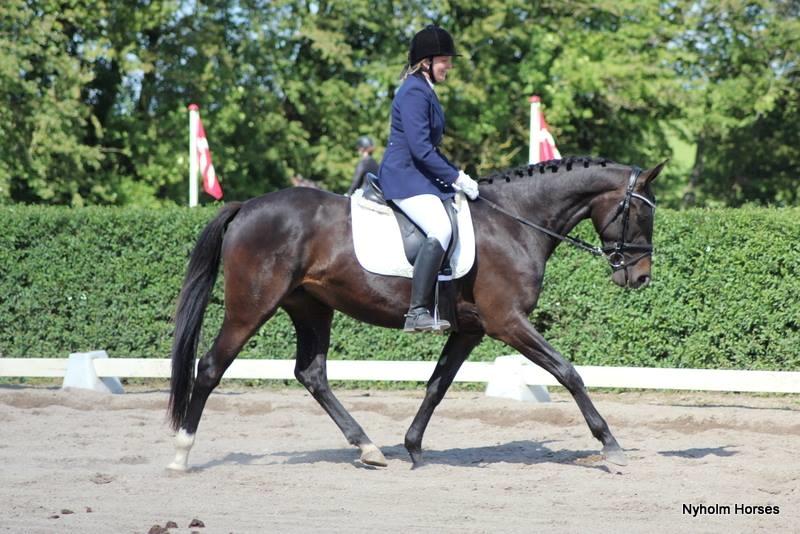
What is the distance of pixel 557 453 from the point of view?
7.94 m

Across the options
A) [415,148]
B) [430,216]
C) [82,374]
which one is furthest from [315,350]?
[82,374]

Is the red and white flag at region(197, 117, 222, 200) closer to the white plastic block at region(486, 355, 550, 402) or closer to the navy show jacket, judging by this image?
the white plastic block at region(486, 355, 550, 402)

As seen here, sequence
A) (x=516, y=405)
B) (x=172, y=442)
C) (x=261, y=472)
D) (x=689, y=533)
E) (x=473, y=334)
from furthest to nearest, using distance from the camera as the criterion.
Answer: (x=516, y=405), (x=172, y=442), (x=473, y=334), (x=261, y=472), (x=689, y=533)

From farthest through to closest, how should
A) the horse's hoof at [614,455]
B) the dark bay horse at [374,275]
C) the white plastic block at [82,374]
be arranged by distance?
the white plastic block at [82,374]
the dark bay horse at [374,275]
the horse's hoof at [614,455]

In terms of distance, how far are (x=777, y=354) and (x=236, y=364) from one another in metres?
5.39

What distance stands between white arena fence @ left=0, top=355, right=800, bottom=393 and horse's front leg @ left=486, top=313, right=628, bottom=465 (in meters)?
2.93

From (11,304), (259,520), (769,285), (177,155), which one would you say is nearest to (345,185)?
(177,155)

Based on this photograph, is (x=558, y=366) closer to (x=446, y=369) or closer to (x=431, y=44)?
(x=446, y=369)

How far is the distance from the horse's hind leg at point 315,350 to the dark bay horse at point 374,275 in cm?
16

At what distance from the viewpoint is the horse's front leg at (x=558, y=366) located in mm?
6977

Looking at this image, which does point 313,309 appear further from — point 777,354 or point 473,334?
point 777,354

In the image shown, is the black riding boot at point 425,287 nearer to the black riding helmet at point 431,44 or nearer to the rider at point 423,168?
the rider at point 423,168

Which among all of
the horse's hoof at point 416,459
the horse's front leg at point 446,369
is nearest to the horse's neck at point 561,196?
the horse's front leg at point 446,369

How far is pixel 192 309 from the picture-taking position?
7.41 meters
